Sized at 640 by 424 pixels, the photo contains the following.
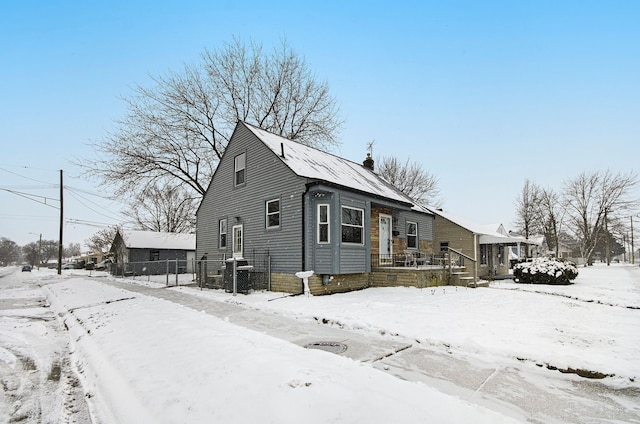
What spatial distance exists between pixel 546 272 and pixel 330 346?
1616 cm

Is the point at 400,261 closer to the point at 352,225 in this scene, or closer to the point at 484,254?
the point at 352,225

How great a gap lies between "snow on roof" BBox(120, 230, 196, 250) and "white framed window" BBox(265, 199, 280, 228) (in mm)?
27108

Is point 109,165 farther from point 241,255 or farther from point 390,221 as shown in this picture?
point 390,221

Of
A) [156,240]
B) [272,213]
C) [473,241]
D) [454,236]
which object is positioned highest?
[272,213]

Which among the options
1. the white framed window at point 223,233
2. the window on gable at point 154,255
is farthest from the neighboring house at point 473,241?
the window on gable at point 154,255

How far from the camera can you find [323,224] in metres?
12.3

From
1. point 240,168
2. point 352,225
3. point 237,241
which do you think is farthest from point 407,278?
point 240,168

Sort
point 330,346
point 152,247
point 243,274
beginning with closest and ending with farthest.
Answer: point 330,346
point 243,274
point 152,247

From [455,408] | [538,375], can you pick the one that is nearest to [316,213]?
[538,375]

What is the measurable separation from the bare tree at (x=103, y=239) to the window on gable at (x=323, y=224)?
50.1 metres

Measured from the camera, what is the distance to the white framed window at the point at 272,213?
13555 mm

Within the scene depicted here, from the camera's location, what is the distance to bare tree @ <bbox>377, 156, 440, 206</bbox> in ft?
126

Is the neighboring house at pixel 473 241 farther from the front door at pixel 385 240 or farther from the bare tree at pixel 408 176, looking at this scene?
the bare tree at pixel 408 176

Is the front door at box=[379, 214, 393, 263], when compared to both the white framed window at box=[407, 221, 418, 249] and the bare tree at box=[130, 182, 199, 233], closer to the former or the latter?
the white framed window at box=[407, 221, 418, 249]
